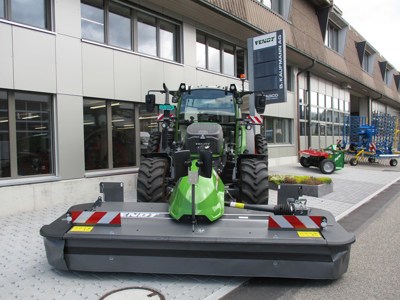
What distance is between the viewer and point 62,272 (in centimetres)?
398

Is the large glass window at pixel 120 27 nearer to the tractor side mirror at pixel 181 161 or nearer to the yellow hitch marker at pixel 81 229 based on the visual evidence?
the tractor side mirror at pixel 181 161

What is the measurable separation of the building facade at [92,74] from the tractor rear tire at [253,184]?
12.4 ft

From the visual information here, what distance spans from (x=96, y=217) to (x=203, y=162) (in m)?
1.34

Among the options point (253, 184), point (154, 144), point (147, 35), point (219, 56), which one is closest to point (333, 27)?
point (219, 56)

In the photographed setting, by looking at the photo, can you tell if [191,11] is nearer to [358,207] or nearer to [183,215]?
[358,207]

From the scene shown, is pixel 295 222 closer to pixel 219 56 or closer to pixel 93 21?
pixel 93 21

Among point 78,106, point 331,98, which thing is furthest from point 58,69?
point 331,98

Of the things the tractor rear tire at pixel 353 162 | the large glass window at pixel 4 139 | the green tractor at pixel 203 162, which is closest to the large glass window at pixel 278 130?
the tractor rear tire at pixel 353 162

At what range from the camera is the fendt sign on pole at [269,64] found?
11891 mm

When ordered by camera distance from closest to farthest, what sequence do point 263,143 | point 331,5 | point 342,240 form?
point 342,240 < point 263,143 < point 331,5

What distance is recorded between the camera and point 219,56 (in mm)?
13797

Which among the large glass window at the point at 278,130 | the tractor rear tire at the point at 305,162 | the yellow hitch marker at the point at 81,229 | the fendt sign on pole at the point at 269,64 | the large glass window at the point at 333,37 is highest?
the large glass window at the point at 333,37

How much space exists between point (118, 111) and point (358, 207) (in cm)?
657

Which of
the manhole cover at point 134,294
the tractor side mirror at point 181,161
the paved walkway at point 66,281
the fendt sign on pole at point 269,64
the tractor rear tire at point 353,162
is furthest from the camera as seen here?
the tractor rear tire at point 353,162
